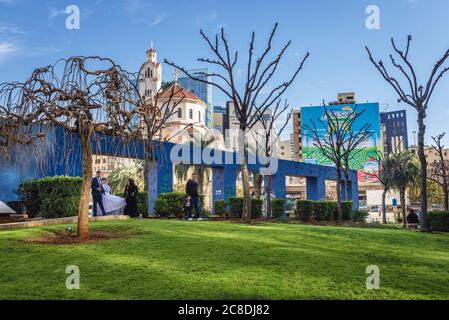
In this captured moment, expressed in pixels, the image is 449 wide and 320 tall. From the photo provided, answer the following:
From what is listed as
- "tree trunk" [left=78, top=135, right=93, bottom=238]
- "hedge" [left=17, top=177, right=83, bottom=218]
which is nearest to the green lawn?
"tree trunk" [left=78, top=135, right=93, bottom=238]

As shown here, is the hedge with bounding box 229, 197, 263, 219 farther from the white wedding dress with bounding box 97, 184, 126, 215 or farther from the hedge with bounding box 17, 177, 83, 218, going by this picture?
the hedge with bounding box 17, 177, 83, 218

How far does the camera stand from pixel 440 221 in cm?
1794

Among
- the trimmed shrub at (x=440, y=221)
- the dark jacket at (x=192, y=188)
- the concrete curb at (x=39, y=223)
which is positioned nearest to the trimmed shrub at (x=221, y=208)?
the dark jacket at (x=192, y=188)

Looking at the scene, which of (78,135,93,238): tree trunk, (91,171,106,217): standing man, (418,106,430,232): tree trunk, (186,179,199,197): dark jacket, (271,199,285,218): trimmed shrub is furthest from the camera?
(271,199,285,218): trimmed shrub

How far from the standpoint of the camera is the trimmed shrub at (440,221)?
17.7m

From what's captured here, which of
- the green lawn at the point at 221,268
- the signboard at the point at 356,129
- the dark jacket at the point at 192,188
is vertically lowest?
the green lawn at the point at 221,268

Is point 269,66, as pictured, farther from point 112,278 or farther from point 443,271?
point 112,278

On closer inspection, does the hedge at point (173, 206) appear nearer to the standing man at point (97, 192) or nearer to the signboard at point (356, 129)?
the standing man at point (97, 192)

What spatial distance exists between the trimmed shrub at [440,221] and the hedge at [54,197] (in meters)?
14.6

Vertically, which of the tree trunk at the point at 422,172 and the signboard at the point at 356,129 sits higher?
the signboard at the point at 356,129

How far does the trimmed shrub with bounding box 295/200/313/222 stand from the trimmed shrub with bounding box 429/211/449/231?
655cm

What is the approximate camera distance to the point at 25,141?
9.20m

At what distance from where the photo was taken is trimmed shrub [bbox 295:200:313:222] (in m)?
23.3

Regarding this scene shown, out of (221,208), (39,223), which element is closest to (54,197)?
(39,223)
